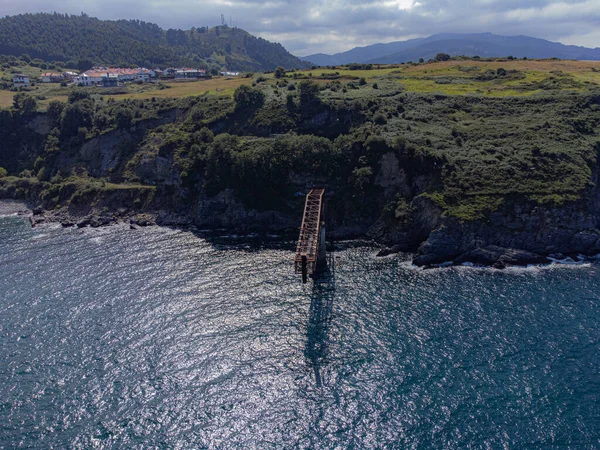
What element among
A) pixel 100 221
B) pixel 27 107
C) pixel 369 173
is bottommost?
pixel 100 221

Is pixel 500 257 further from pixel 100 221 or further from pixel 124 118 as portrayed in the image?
pixel 124 118

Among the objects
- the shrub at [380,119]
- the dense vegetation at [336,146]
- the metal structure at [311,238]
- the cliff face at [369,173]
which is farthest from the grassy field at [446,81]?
the metal structure at [311,238]

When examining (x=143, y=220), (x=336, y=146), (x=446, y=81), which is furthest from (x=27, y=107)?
(x=446, y=81)

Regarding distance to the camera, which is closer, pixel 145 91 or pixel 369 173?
pixel 369 173

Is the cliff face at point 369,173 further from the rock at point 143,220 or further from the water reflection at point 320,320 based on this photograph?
the water reflection at point 320,320

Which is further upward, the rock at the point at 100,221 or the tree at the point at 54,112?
the tree at the point at 54,112

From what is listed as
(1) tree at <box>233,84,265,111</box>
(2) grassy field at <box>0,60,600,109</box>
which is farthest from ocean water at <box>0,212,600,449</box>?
(2) grassy field at <box>0,60,600,109</box>

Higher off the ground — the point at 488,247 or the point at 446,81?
the point at 446,81
